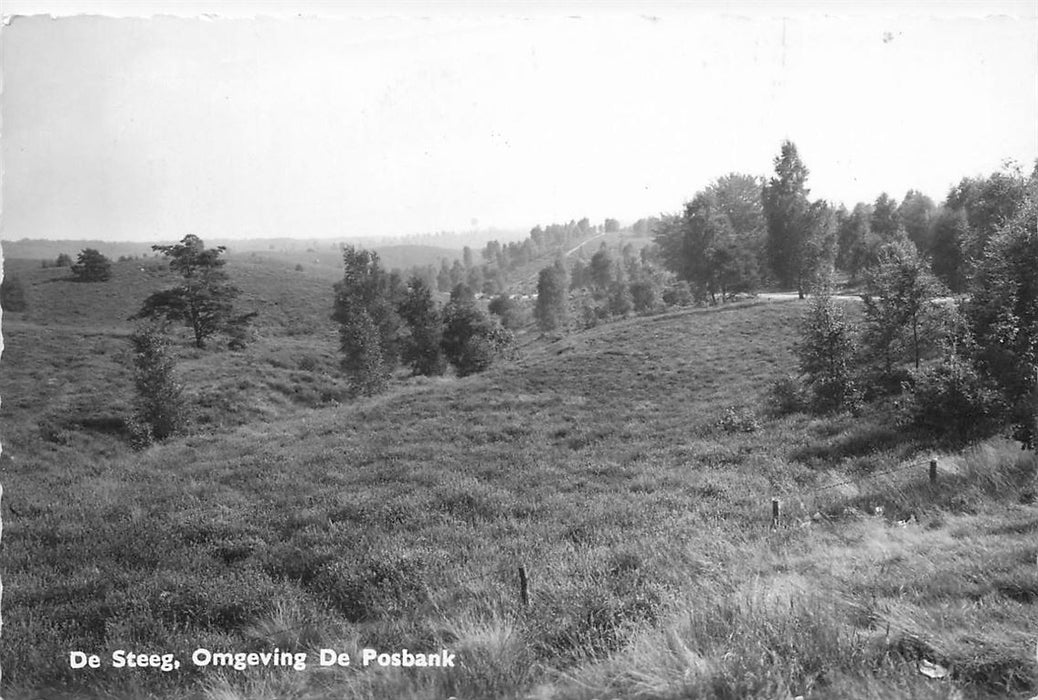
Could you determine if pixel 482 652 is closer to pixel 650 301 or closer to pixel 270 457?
pixel 270 457

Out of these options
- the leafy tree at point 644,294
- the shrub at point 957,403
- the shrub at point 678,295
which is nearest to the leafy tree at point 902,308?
the shrub at point 957,403

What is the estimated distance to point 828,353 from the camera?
17.5 meters

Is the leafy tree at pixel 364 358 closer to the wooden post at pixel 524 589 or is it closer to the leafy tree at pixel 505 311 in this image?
the wooden post at pixel 524 589

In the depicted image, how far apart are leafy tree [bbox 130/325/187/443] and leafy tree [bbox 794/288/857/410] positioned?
75.9ft

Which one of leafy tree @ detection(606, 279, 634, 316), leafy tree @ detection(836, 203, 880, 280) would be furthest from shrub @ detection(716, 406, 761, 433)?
leafy tree @ detection(606, 279, 634, 316)

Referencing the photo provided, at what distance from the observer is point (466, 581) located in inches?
218

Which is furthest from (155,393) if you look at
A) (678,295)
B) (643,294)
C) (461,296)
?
(643,294)

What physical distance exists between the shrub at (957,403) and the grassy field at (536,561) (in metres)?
0.65

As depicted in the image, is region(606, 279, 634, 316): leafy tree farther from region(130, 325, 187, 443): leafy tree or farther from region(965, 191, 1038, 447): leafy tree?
region(965, 191, 1038, 447): leafy tree

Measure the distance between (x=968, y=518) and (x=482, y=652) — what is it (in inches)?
237

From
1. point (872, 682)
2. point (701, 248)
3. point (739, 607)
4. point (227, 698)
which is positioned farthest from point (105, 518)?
point (701, 248)

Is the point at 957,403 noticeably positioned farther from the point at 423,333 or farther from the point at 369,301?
the point at 369,301

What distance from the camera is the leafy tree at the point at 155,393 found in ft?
61.9

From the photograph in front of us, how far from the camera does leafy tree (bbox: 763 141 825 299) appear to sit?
39188 mm
